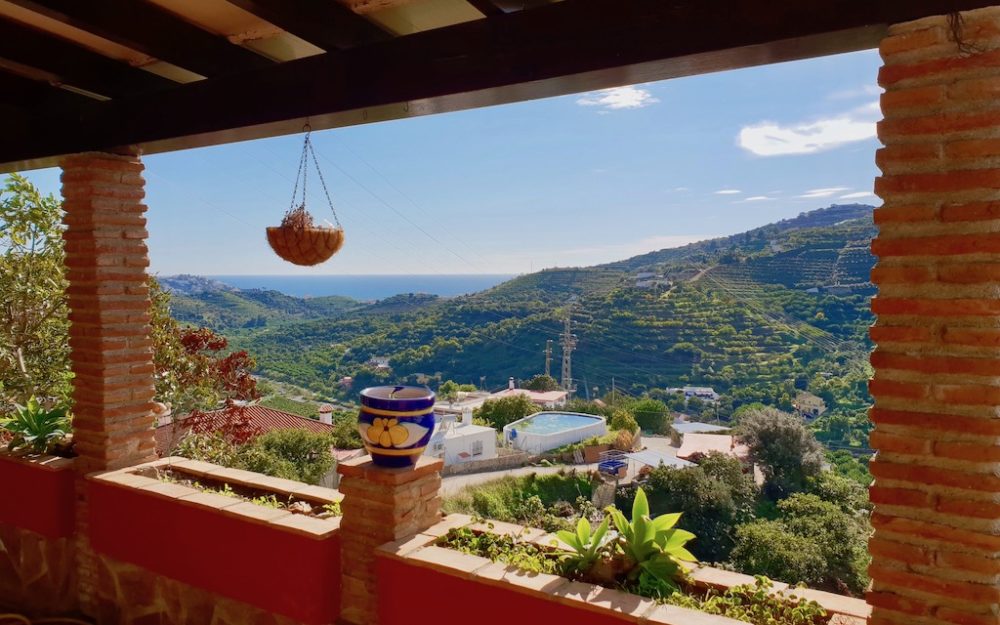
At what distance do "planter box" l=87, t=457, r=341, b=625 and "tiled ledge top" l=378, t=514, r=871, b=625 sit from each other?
15.7 inches

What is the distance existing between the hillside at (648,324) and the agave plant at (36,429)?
6.82 metres

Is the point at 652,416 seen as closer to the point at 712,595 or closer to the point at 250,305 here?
the point at 712,595

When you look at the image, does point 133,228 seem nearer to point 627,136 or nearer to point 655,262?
point 655,262

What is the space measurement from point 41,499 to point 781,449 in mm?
6797

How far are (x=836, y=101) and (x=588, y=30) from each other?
1635 inches

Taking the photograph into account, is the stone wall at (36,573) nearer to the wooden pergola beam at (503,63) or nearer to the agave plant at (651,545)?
the wooden pergola beam at (503,63)

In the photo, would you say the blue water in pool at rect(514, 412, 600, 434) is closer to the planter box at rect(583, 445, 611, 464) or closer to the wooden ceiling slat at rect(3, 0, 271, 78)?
the planter box at rect(583, 445, 611, 464)

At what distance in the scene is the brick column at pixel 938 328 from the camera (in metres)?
1.44

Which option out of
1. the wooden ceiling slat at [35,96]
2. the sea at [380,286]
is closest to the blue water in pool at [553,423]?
the wooden ceiling slat at [35,96]

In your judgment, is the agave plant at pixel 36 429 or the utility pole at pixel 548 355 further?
the utility pole at pixel 548 355

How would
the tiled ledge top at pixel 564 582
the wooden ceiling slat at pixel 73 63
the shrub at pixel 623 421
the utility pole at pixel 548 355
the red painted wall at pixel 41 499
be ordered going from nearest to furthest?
the tiled ledge top at pixel 564 582 < the wooden ceiling slat at pixel 73 63 < the red painted wall at pixel 41 499 < the shrub at pixel 623 421 < the utility pole at pixel 548 355

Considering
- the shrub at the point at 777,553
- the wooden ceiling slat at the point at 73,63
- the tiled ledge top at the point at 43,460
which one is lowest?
the shrub at the point at 777,553

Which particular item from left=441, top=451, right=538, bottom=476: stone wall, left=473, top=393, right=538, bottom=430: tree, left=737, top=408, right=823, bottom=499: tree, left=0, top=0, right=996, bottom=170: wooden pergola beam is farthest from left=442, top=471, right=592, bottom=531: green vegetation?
left=0, top=0, right=996, bottom=170: wooden pergola beam

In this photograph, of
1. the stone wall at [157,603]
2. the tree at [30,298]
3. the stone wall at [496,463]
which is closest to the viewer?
the stone wall at [157,603]
